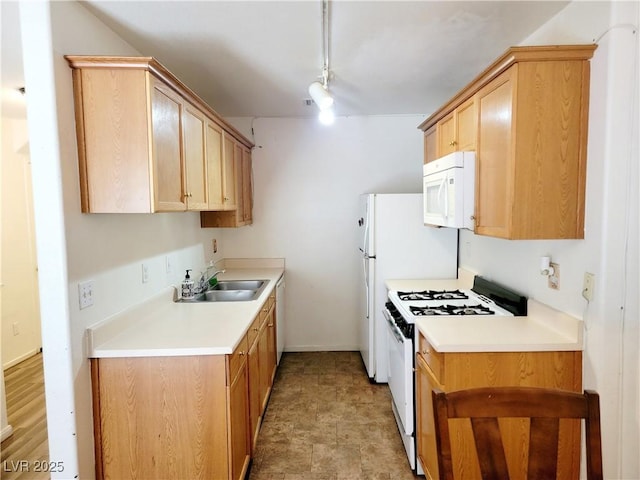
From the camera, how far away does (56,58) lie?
154 cm

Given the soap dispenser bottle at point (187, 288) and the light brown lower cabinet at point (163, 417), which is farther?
the soap dispenser bottle at point (187, 288)

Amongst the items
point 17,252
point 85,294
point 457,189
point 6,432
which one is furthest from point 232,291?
point 17,252

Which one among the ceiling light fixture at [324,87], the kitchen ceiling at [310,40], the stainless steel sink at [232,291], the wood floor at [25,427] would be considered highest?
the kitchen ceiling at [310,40]

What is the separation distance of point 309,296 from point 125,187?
8.65ft

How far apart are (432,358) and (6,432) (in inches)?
112

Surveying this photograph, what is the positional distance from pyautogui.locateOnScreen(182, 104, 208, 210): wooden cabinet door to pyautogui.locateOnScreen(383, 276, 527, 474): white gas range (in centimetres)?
147

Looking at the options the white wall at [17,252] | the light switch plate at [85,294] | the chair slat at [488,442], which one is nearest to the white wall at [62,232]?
the light switch plate at [85,294]

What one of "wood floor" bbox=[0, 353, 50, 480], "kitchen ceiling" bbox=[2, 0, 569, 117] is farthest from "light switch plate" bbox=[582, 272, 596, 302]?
"wood floor" bbox=[0, 353, 50, 480]

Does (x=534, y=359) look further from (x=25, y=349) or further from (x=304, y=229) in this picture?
(x=25, y=349)

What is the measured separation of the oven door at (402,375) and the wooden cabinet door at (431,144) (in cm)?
128

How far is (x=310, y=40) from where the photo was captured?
2.13m

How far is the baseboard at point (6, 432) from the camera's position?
98.3 inches

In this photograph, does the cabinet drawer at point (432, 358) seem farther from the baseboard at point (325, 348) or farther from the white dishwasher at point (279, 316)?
the baseboard at point (325, 348)

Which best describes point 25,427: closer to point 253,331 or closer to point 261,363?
point 261,363
